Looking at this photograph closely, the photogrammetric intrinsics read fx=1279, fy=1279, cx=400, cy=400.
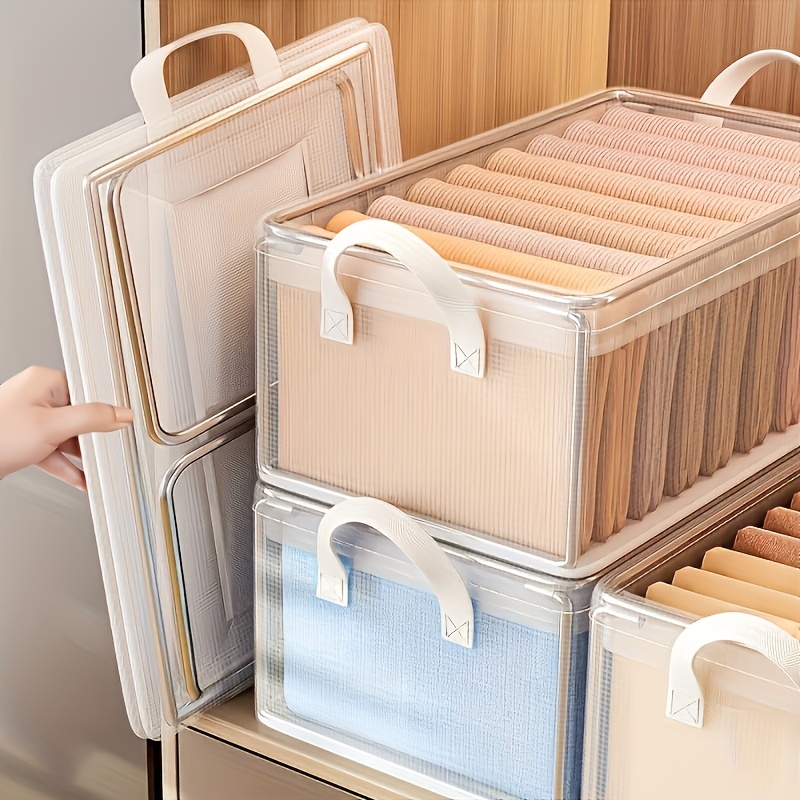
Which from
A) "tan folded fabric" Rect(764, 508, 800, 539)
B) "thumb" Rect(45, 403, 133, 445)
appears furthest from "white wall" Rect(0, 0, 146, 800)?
"tan folded fabric" Rect(764, 508, 800, 539)

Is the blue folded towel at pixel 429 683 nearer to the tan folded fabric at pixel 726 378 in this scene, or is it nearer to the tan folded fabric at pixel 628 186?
the tan folded fabric at pixel 726 378

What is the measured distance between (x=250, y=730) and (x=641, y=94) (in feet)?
2.04

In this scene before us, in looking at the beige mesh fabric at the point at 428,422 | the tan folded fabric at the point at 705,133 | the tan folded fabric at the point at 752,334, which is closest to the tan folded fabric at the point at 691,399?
the tan folded fabric at the point at 752,334

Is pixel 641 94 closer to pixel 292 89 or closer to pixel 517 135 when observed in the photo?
pixel 517 135

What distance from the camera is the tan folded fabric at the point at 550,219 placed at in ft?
2.69

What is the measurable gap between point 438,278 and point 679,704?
27 cm

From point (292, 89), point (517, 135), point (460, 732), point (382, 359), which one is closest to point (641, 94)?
point (517, 135)

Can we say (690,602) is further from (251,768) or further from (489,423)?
(251,768)

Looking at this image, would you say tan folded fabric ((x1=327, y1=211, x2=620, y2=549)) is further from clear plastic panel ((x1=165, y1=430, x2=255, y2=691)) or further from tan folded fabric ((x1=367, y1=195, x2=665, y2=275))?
clear plastic panel ((x1=165, y1=430, x2=255, y2=691))

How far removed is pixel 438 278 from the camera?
28.4 inches

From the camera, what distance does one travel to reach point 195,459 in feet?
2.93

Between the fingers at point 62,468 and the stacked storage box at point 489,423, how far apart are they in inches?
4.9

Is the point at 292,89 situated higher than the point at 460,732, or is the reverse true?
the point at 292,89

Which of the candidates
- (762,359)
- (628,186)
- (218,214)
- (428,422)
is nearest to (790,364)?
(762,359)
